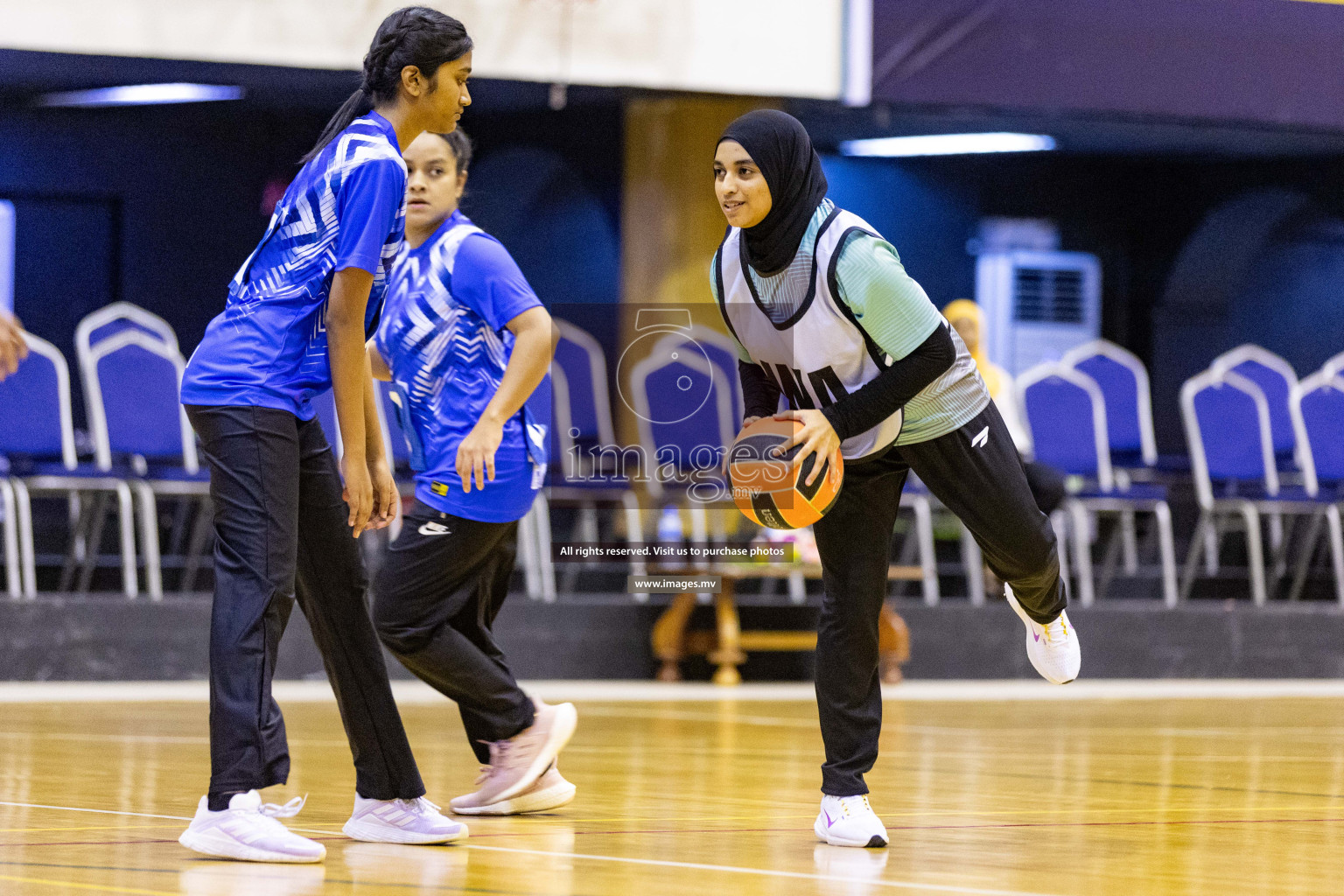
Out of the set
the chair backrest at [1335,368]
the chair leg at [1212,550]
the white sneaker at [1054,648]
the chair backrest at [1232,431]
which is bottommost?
the chair leg at [1212,550]

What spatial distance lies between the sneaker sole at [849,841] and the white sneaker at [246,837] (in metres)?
0.87

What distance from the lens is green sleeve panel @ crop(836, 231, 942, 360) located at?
122 inches

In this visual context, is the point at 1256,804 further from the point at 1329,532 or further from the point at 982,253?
the point at 982,253

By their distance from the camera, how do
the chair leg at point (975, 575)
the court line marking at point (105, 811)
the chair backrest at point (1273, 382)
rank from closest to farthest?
the court line marking at point (105, 811) → the chair leg at point (975, 575) → the chair backrest at point (1273, 382)

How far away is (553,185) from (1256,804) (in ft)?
29.4

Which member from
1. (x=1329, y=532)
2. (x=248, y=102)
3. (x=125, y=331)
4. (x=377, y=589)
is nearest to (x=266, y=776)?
(x=377, y=589)

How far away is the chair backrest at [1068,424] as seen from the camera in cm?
850

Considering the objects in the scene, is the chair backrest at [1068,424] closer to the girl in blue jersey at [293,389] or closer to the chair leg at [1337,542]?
the chair leg at [1337,542]

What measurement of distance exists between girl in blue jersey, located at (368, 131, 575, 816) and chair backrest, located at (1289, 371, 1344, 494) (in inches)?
235

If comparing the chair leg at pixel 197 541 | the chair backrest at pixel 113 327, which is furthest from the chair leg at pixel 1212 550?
the chair backrest at pixel 113 327

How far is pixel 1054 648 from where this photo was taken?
379 centimetres

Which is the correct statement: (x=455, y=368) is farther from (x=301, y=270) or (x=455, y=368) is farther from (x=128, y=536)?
(x=128, y=536)

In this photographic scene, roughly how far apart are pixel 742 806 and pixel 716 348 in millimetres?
4829

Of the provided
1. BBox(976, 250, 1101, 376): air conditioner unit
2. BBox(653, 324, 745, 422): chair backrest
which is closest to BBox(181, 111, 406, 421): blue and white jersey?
BBox(653, 324, 745, 422): chair backrest
